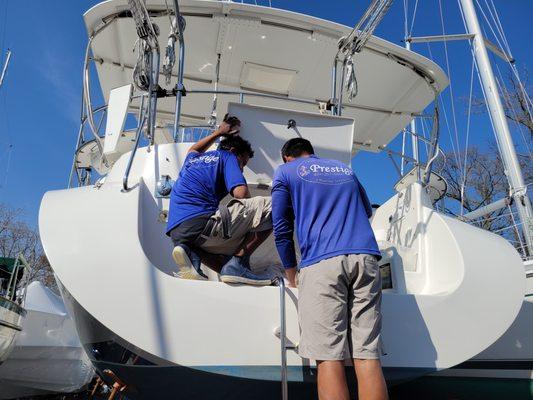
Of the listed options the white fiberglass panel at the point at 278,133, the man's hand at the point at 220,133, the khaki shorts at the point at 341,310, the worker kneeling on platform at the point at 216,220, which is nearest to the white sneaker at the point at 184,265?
the worker kneeling on platform at the point at 216,220

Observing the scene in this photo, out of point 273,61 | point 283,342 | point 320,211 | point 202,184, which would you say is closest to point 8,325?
point 202,184

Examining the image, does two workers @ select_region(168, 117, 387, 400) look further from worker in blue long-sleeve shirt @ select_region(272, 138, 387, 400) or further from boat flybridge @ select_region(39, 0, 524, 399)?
boat flybridge @ select_region(39, 0, 524, 399)

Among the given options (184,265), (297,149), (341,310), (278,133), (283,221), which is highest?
(278,133)

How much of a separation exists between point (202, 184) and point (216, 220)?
0.25 m

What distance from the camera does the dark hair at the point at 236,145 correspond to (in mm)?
2707

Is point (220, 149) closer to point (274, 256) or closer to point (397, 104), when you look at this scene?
point (274, 256)

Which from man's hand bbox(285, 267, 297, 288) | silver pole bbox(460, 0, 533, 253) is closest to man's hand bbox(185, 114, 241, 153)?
man's hand bbox(285, 267, 297, 288)

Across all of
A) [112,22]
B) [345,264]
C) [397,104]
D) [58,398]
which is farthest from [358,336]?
[58,398]

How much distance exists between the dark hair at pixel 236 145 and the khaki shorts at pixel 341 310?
3.75ft

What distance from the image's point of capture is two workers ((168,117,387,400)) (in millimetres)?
1743

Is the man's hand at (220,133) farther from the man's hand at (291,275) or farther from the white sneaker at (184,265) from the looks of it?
the man's hand at (291,275)

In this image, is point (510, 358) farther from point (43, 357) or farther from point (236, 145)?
point (43, 357)

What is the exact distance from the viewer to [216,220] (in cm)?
231

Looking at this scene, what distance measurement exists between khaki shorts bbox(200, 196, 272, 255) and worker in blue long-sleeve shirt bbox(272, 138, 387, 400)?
0.33 m
